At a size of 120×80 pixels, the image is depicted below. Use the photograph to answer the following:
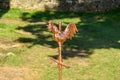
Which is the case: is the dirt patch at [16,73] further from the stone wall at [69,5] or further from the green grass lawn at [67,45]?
the stone wall at [69,5]

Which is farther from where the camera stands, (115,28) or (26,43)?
(115,28)

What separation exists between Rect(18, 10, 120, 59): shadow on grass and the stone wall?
421 mm

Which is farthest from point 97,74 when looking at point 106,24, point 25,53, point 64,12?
point 64,12

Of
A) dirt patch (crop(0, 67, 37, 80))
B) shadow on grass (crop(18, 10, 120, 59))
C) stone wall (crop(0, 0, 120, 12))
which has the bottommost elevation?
dirt patch (crop(0, 67, 37, 80))

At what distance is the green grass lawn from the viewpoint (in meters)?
9.52

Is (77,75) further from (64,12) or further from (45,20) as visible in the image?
(64,12)

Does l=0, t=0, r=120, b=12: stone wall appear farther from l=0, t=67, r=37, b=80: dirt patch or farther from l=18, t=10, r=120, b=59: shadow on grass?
l=0, t=67, r=37, b=80: dirt patch

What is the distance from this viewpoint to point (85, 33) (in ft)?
44.3

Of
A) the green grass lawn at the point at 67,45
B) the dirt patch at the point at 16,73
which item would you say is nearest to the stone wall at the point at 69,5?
the green grass lawn at the point at 67,45

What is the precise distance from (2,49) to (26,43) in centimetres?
109

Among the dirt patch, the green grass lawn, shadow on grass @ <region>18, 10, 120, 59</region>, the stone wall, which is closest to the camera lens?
the dirt patch

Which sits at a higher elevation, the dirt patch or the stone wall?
the stone wall

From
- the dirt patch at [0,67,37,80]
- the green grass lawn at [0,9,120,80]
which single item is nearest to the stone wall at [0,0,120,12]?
the green grass lawn at [0,9,120,80]

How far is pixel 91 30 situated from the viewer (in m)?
14.0
